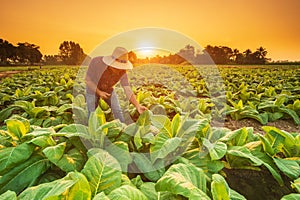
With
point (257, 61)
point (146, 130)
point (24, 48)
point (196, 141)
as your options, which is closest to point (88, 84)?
point (146, 130)

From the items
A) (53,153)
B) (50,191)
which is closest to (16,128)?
(53,153)

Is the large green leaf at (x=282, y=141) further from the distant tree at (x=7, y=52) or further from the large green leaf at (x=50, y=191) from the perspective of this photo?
the distant tree at (x=7, y=52)

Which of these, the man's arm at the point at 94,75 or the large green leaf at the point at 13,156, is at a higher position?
the man's arm at the point at 94,75

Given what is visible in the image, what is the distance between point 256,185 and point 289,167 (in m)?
0.46

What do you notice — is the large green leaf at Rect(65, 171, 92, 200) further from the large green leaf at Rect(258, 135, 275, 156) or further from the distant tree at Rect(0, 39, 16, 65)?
the distant tree at Rect(0, 39, 16, 65)

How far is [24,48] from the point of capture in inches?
2045

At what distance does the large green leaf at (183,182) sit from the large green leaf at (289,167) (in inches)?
30.6

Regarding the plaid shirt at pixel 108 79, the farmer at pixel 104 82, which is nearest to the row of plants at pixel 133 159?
the farmer at pixel 104 82

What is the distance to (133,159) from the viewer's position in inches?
85.7

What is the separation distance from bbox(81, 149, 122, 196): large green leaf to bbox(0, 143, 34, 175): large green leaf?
623 mm

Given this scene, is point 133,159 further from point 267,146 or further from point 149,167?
point 267,146

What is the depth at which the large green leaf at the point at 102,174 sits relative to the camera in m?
1.59

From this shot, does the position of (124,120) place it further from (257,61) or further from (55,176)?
(257,61)

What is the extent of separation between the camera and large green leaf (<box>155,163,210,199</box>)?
1364 mm
